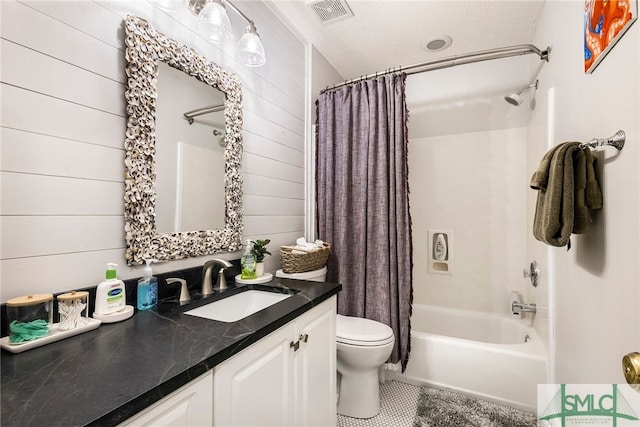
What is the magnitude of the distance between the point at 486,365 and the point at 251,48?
227 cm

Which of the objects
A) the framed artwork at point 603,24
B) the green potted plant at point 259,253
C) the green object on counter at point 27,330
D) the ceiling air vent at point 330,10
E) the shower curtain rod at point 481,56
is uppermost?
the ceiling air vent at point 330,10

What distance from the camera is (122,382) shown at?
0.59 metres

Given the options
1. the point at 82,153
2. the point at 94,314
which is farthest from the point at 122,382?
the point at 82,153

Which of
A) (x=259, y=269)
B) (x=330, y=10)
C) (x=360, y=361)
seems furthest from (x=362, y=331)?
(x=330, y=10)

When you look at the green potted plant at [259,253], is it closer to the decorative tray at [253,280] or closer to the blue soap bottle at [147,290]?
the decorative tray at [253,280]

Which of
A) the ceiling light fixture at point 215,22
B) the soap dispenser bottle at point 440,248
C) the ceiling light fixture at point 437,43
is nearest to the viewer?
the ceiling light fixture at point 215,22

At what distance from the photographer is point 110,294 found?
950mm

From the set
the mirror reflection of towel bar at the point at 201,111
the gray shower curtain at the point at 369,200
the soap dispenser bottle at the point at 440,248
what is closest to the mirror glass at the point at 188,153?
the mirror reflection of towel bar at the point at 201,111

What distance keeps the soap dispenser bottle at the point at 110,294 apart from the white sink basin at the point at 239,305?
0.28 m

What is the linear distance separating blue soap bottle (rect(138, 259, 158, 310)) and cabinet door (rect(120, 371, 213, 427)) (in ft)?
1.61

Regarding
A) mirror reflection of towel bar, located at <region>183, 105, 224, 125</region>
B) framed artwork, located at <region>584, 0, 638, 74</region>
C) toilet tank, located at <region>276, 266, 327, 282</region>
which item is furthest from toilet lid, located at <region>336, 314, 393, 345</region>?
framed artwork, located at <region>584, 0, 638, 74</region>

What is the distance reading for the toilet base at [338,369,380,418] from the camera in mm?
1745

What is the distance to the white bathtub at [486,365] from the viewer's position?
5.60ft

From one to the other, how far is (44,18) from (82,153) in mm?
400
